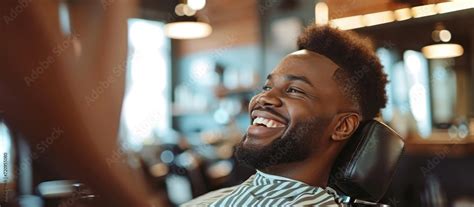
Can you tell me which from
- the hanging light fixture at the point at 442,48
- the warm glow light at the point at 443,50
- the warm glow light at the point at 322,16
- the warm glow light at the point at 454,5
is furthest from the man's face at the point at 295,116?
the warm glow light at the point at 443,50

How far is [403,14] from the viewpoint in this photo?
4875mm

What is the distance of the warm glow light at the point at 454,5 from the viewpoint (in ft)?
15.8

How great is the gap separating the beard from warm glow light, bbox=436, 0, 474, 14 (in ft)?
12.8

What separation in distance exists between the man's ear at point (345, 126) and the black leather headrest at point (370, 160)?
0.02 meters

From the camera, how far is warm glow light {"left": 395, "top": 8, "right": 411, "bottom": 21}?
15.5ft

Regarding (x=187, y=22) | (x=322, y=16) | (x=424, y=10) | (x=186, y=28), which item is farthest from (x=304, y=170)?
(x=186, y=28)

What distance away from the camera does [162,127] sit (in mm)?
8391

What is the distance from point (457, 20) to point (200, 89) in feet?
14.0

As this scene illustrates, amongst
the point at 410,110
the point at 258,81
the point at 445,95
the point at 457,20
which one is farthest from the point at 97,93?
the point at 258,81

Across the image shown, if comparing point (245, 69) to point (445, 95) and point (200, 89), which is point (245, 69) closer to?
point (200, 89)
